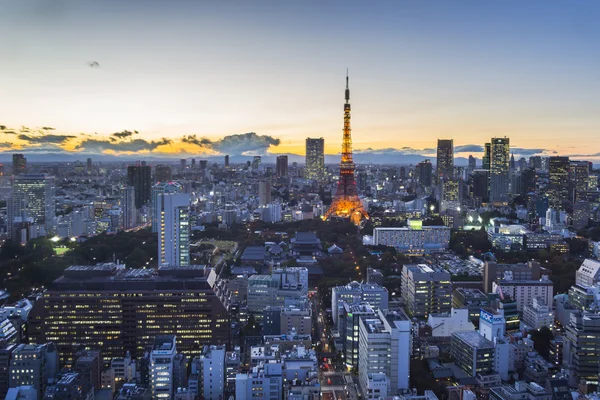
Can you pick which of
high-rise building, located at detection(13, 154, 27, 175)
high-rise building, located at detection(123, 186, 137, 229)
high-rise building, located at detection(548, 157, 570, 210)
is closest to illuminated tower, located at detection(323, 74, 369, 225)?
high-rise building, located at detection(123, 186, 137, 229)

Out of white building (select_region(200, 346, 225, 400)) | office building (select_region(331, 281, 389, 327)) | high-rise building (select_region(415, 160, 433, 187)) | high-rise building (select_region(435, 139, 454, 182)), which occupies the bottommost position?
white building (select_region(200, 346, 225, 400))

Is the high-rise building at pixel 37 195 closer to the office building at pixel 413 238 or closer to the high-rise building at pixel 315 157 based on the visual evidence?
the office building at pixel 413 238

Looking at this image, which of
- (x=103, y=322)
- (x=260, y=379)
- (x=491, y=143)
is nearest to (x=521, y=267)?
(x=260, y=379)

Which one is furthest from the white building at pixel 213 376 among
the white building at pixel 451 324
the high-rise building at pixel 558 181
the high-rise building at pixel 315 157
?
the high-rise building at pixel 315 157

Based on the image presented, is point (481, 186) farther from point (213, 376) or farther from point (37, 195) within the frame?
point (213, 376)

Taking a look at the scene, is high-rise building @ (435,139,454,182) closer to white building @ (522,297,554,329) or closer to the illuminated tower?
the illuminated tower
